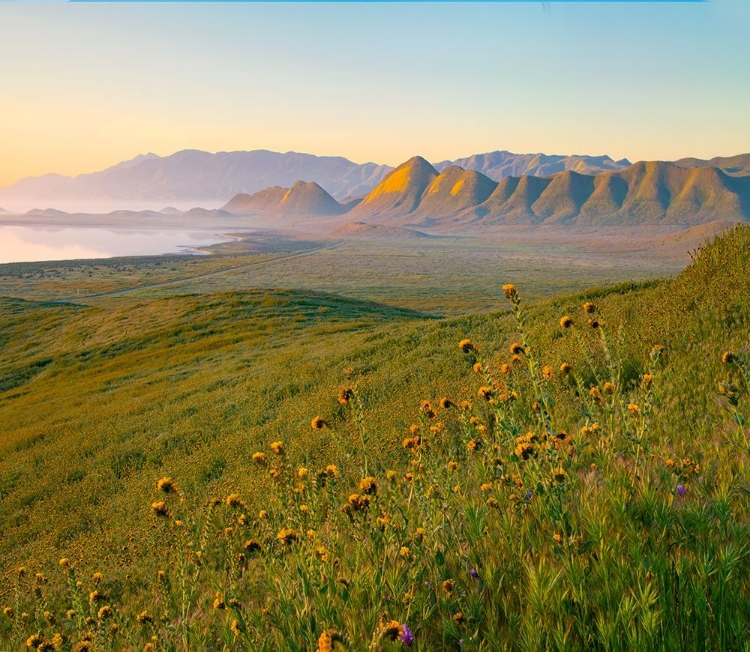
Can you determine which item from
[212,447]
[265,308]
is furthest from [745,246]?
[265,308]

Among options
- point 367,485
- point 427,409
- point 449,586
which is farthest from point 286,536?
point 427,409

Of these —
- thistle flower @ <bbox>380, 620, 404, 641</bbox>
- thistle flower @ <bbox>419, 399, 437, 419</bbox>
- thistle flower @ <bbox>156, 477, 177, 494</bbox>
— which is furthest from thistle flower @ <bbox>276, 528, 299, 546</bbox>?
thistle flower @ <bbox>419, 399, 437, 419</bbox>

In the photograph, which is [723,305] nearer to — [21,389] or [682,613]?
[682,613]

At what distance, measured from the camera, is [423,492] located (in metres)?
4.54

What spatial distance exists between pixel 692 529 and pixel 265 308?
45.7 metres

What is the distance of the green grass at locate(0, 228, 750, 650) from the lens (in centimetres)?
292

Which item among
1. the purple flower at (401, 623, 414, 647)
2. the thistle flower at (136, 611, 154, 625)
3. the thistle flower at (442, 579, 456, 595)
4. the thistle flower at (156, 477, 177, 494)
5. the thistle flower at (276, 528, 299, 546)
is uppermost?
the thistle flower at (156, 477, 177, 494)

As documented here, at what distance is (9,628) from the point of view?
830 cm

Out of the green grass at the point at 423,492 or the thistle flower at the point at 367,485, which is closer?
the green grass at the point at 423,492

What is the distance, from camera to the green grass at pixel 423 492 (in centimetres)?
292

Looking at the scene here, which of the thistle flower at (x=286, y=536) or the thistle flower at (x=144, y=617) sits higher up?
the thistle flower at (x=286, y=536)

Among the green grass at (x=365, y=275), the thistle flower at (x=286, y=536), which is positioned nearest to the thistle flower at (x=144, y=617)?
the thistle flower at (x=286, y=536)

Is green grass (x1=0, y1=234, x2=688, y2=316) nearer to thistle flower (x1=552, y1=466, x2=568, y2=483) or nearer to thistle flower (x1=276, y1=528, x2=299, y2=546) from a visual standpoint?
thistle flower (x1=552, y1=466, x2=568, y2=483)

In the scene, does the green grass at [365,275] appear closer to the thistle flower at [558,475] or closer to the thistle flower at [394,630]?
the thistle flower at [558,475]
